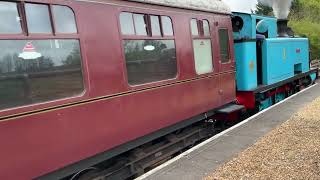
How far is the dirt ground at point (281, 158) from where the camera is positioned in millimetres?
5738

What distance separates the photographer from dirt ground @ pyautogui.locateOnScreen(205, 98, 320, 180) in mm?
5738

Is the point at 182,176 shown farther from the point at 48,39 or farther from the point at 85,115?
the point at 48,39

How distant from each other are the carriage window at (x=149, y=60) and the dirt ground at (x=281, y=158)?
5.23 ft

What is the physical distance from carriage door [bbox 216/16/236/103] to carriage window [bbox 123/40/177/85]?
2.02m

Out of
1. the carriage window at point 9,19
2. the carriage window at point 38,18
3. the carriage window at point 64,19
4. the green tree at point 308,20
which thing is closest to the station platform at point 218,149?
the carriage window at point 64,19

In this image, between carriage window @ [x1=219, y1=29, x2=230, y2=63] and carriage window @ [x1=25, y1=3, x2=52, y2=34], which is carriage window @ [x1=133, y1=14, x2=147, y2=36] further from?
carriage window @ [x1=219, y1=29, x2=230, y2=63]

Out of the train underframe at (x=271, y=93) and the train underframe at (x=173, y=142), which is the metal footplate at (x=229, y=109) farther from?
the train underframe at (x=271, y=93)

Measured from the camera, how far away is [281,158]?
6383mm

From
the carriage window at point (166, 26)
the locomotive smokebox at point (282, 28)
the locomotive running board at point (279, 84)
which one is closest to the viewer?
the carriage window at point (166, 26)

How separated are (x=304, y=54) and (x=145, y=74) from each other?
10.6 meters

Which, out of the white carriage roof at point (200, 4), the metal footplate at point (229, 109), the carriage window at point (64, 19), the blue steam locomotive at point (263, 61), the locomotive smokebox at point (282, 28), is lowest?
the metal footplate at point (229, 109)

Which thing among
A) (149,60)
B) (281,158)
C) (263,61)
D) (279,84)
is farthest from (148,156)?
(279,84)

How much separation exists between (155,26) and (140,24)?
0.39 meters

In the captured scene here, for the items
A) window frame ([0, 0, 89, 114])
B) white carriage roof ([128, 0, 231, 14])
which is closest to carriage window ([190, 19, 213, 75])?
white carriage roof ([128, 0, 231, 14])
